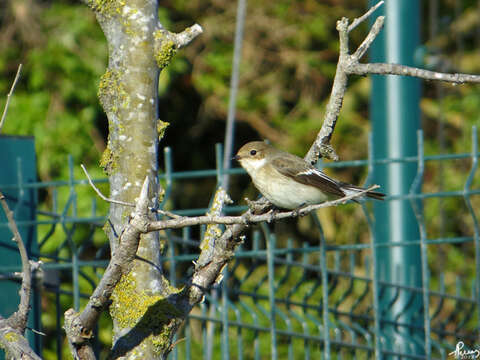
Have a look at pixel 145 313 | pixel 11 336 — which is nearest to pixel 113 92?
pixel 145 313

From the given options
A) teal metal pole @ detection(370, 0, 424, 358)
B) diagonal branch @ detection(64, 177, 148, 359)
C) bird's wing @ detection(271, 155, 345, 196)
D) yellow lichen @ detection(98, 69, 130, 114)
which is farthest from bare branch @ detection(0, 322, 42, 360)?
teal metal pole @ detection(370, 0, 424, 358)

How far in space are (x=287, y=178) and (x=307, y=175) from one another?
12cm

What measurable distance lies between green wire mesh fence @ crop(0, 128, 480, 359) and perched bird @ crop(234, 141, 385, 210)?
0.14m

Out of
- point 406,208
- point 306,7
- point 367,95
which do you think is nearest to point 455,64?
point 367,95

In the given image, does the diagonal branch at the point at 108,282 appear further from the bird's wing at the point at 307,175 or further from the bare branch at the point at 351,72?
the bird's wing at the point at 307,175

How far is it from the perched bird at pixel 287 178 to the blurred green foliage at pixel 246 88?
301 cm

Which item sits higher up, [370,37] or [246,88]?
[246,88]

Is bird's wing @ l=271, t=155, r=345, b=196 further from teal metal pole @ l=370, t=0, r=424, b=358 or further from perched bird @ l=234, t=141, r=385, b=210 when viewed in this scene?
teal metal pole @ l=370, t=0, r=424, b=358

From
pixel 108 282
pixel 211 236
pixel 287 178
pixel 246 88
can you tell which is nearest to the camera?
pixel 108 282

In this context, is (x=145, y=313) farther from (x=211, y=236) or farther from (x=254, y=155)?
(x=254, y=155)

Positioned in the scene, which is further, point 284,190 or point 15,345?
point 284,190

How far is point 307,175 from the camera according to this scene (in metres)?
3.99

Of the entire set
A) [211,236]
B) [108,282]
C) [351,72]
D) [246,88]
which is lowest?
[108,282]

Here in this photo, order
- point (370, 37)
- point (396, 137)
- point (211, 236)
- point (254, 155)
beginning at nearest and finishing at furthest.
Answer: point (370, 37) → point (211, 236) → point (254, 155) → point (396, 137)
